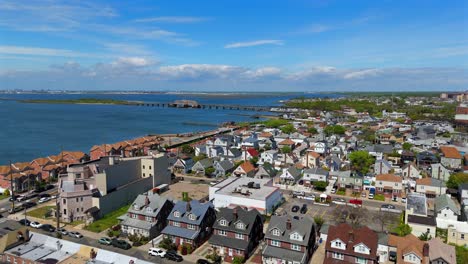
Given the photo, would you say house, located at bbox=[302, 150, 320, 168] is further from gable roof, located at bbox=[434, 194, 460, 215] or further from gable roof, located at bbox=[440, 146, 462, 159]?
gable roof, located at bbox=[434, 194, 460, 215]

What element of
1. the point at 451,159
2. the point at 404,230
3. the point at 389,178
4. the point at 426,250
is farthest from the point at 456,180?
the point at 426,250

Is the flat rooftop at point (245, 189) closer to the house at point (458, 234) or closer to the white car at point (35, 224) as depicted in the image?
the house at point (458, 234)

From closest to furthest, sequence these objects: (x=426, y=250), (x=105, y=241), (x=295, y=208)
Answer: (x=426, y=250)
(x=105, y=241)
(x=295, y=208)

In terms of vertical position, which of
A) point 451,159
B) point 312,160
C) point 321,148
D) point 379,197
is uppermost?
point 321,148

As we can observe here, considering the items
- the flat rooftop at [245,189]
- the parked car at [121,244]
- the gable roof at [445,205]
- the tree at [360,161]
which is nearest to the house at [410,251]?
the gable roof at [445,205]

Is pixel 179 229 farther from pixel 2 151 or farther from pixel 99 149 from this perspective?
pixel 2 151

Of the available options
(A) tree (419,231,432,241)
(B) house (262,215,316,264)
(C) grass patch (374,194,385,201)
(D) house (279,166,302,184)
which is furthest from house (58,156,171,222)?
(A) tree (419,231,432,241)

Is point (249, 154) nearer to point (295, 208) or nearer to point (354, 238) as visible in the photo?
point (295, 208)
